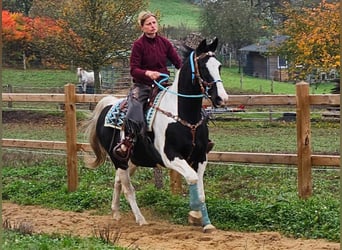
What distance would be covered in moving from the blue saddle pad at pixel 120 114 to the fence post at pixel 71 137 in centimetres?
150

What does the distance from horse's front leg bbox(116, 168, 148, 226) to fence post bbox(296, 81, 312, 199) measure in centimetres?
191

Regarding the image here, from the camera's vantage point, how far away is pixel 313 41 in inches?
956

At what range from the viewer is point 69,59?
25688mm

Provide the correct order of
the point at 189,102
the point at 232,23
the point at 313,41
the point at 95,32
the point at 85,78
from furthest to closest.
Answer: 1. the point at 232,23
2. the point at 85,78
3. the point at 95,32
4. the point at 313,41
5. the point at 189,102

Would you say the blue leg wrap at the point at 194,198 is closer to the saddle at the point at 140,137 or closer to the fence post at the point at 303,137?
the saddle at the point at 140,137

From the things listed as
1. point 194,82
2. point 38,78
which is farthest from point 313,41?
point 194,82

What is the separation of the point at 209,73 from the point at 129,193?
198 cm

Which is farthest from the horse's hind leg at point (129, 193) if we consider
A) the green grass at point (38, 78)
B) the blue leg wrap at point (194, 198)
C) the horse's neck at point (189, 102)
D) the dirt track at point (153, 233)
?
the green grass at point (38, 78)

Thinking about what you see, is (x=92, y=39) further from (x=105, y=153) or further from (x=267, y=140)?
(x=105, y=153)

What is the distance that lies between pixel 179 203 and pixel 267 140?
761 cm

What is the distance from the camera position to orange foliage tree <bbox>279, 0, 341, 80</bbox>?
23.8 metres

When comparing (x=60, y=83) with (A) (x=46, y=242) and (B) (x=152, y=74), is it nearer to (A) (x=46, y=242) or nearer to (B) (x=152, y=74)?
(B) (x=152, y=74)

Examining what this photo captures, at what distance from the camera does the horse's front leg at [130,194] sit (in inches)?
275

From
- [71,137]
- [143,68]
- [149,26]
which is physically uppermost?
[149,26]
